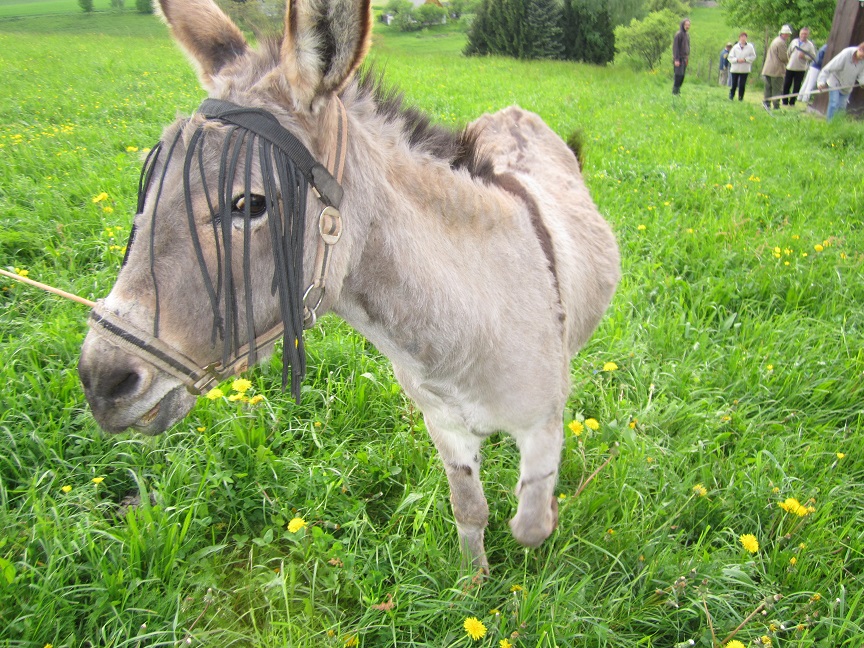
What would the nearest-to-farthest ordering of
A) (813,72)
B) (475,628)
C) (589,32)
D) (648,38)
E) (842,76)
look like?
(475,628), (842,76), (813,72), (648,38), (589,32)

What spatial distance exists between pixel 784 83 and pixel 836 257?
11.6 meters

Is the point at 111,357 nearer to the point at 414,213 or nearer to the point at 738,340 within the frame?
the point at 414,213

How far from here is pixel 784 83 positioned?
1280 centimetres

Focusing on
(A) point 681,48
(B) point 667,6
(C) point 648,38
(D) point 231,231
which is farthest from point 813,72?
(B) point 667,6

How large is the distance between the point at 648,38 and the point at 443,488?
27185 millimetres

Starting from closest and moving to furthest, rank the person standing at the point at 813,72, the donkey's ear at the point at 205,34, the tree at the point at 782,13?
1. the donkey's ear at the point at 205,34
2. the person standing at the point at 813,72
3. the tree at the point at 782,13

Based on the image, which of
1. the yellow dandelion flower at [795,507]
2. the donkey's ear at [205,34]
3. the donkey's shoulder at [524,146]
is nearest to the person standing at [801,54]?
the donkey's shoulder at [524,146]

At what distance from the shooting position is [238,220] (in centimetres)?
119

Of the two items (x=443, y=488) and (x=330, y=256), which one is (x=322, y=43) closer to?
(x=330, y=256)

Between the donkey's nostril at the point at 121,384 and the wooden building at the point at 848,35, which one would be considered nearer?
the donkey's nostril at the point at 121,384

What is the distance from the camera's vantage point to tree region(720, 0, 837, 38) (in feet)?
46.5

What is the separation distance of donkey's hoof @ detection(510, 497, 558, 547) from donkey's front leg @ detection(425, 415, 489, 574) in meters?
0.16

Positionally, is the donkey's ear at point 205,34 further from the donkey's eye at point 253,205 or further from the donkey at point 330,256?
the donkey's eye at point 253,205

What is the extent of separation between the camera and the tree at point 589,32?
26.8m
